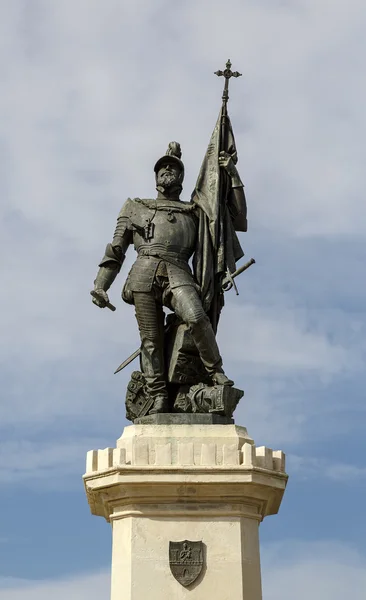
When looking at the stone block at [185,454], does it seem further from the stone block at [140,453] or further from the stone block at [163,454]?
the stone block at [140,453]

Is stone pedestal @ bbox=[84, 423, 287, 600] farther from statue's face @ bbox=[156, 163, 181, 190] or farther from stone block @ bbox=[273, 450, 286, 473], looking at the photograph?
statue's face @ bbox=[156, 163, 181, 190]

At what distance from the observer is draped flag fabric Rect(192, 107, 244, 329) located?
1748 centimetres

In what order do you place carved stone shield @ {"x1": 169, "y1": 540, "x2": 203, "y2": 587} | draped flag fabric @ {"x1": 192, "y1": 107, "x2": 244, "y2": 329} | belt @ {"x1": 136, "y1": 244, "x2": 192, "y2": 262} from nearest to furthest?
carved stone shield @ {"x1": 169, "y1": 540, "x2": 203, "y2": 587}
belt @ {"x1": 136, "y1": 244, "x2": 192, "y2": 262}
draped flag fabric @ {"x1": 192, "y1": 107, "x2": 244, "y2": 329}

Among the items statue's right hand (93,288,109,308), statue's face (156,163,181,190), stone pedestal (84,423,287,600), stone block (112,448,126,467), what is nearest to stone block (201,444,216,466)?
stone pedestal (84,423,287,600)

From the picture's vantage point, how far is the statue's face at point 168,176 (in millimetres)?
17781

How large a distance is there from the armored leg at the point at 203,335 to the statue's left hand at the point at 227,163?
2.12 m

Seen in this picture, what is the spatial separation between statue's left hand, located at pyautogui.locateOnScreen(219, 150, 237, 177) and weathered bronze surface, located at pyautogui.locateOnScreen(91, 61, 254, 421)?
0.05ft

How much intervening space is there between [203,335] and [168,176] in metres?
2.50

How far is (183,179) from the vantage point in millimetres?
18031

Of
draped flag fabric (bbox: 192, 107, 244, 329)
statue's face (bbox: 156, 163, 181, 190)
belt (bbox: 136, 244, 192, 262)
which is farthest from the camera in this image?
statue's face (bbox: 156, 163, 181, 190)

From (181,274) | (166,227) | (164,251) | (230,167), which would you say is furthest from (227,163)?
(181,274)

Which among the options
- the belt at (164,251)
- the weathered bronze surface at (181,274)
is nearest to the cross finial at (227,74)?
the weathered bronze surface at (181,274)

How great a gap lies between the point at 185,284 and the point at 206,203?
4.59ft

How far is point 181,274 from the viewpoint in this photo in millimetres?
17188
